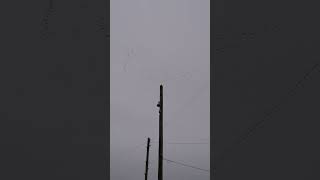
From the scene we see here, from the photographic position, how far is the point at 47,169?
2658 millimetres

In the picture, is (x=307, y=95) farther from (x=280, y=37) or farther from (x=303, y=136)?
(x=280, y=37)

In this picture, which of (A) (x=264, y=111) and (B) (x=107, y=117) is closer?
(B) (x=107, y=117)

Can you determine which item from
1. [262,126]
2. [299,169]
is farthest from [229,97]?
[299,169]

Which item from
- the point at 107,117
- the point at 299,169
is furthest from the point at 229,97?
the point at 107,117

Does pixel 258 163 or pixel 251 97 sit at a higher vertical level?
pixel 251 97

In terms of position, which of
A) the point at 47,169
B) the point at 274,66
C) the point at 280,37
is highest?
the point at 280,37

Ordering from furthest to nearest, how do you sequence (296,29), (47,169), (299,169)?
(296,29)
(299,169)
(47,169)

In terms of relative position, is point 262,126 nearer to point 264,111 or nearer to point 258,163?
point 264,111

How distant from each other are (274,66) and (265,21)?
0.61m

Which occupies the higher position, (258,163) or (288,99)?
(288,99)

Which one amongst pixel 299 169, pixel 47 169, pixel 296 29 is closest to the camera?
pixel 47 169

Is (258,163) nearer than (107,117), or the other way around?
(107,117)

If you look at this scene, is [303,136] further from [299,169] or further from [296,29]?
[296,29]

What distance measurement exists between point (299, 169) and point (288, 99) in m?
0.88
